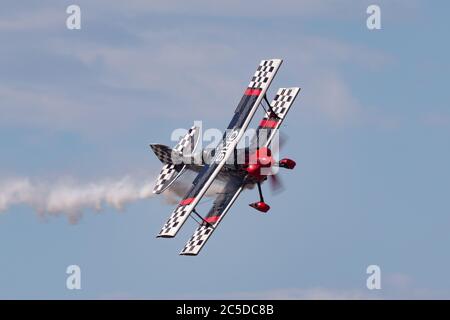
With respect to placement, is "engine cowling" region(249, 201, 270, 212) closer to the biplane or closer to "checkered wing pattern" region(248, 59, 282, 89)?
the biplane

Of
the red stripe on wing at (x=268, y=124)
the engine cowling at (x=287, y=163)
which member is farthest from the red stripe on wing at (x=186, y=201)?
the red stripe on wing at (x=268, y=124)

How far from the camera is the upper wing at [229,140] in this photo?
88.7 metres

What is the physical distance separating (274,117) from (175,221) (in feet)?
31.0

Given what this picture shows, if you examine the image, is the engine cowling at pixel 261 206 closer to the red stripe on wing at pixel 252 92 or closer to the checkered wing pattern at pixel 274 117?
the checkered wing pattern at pixel 274 117

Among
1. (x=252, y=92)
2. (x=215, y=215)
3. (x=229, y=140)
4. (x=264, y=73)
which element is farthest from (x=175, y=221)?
(x=264, y=73)

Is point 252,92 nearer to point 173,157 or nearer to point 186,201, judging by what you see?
point 173,157

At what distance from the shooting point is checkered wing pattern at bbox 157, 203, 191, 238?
8781cm

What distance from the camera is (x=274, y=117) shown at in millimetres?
94062

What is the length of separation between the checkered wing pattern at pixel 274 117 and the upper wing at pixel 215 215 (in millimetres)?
2322

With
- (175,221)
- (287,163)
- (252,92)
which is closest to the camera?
(175,221)
